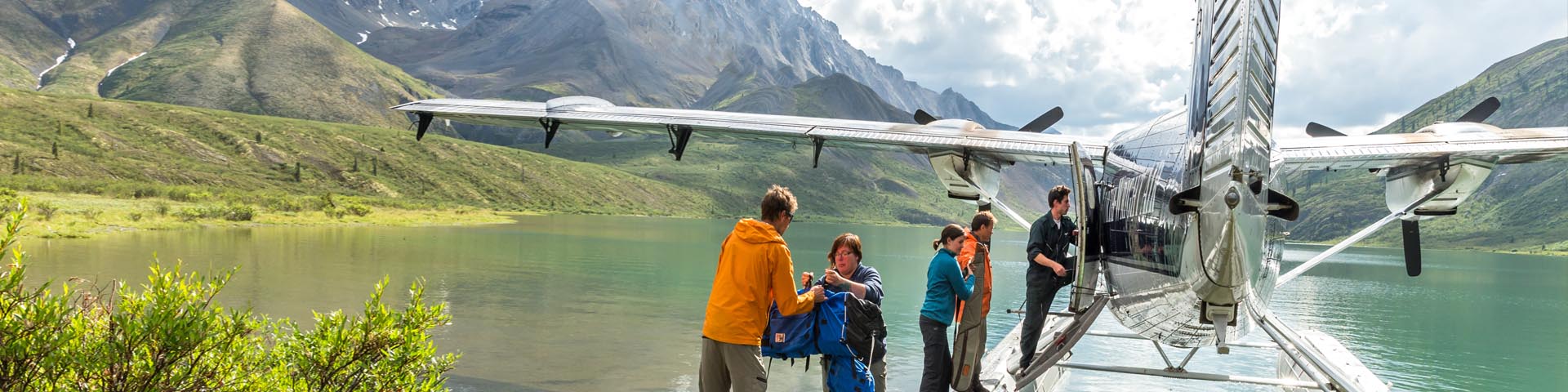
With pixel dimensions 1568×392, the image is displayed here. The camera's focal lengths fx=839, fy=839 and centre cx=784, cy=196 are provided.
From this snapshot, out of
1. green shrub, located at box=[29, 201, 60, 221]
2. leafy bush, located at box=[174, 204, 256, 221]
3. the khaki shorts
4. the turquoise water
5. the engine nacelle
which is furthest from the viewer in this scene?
leafy bush, located at box=[174, 204, 256, 221]

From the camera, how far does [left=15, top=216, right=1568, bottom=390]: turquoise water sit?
459 inches

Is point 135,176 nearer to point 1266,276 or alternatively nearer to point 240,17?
point 1266,276

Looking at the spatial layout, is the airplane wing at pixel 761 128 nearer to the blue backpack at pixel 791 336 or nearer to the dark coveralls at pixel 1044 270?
the dark coveralls at pixel 1044 270

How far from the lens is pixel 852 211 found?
179375mm

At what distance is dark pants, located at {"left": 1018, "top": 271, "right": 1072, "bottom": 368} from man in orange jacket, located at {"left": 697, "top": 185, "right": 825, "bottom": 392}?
2.97m

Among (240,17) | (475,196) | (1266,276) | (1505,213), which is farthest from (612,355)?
(240,17)

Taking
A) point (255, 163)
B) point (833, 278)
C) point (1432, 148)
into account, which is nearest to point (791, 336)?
point (833, 278)

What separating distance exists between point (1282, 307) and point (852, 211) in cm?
15472

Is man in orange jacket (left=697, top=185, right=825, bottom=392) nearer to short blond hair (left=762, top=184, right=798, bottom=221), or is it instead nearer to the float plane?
short blond hair (left=762, top=184, right=798, bottom=221)

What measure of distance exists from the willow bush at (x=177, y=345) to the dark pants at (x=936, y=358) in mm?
3700

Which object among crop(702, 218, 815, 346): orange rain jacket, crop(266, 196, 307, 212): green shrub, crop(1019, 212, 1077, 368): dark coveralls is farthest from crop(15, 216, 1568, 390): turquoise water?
crop(266, 196, 307, 212): green shrub

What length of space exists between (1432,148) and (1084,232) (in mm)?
4166

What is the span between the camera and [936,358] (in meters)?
7.02

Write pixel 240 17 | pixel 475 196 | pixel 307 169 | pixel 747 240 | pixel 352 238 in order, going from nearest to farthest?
pixel 747 240
pixel 352 238
pixel 307 169
pixel 475 196
pixel 240 17
